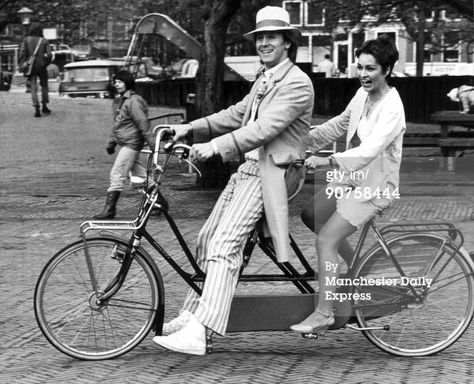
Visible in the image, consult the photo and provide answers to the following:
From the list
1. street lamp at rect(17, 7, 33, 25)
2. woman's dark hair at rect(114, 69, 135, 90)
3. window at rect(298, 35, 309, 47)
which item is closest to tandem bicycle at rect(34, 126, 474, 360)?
window at rect(298, 35, 309, 47)

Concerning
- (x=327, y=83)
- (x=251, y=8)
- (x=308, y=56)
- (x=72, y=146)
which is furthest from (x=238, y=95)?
(x=308, y=56)

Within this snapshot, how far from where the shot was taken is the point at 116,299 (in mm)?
6238

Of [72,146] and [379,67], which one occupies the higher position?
[379,67]

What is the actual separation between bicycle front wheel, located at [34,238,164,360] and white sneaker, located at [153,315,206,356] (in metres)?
0.24

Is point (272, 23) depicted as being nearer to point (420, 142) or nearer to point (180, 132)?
point (180, 132)

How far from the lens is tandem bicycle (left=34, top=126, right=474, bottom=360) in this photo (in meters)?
6.12

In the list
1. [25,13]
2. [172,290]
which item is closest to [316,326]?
[172,290]

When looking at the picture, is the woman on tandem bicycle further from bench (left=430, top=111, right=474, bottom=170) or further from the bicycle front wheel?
bench (left=430, top=111, right=474, bottom=170)

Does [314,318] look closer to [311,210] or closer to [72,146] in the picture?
[311,210]

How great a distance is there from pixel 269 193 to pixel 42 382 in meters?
1.42

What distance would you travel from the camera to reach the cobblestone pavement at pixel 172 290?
6.02 m

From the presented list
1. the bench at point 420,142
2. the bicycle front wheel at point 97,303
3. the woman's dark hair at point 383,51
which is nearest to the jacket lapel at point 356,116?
the woman's dark hair at point 383,51

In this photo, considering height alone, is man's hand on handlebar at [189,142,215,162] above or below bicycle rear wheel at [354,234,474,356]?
above

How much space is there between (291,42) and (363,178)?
0.77m
